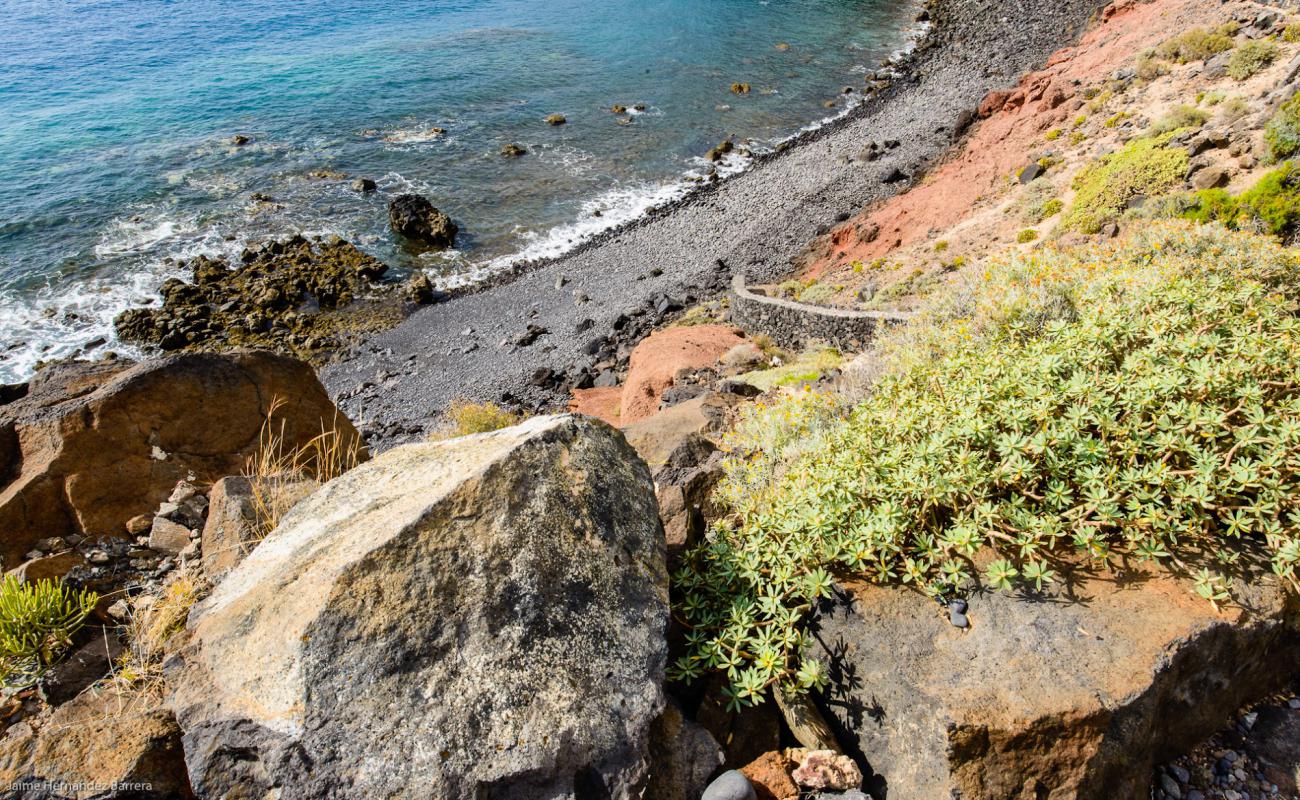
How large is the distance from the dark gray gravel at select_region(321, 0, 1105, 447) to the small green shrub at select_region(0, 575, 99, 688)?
11068 mm

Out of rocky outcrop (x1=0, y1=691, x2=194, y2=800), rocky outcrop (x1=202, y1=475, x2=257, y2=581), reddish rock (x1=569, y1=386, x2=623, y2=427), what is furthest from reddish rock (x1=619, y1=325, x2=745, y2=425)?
rocky outcrop (x1=0, y1=691, x2=194, y2=800)

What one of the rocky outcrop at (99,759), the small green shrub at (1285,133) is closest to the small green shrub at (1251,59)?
the small green shrub at (1285,133)

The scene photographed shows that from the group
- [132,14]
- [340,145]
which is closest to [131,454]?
[340,145]

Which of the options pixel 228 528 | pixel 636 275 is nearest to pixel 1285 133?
pixel 636 275

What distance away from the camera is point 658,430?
8281mm

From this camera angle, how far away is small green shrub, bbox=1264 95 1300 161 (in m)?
12.9

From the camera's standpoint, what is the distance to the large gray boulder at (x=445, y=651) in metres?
3.04

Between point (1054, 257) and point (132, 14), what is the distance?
6641 centimetres

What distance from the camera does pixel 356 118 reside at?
33906 millimetres

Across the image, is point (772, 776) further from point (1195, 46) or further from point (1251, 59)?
point (1195, 46)

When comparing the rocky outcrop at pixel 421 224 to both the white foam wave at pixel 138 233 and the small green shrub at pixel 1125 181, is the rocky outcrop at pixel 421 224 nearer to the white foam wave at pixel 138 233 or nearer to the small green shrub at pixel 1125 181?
the white foam wave at pixel 138 233

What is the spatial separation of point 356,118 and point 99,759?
36.4m

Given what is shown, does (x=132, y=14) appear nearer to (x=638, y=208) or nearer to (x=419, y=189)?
(x=419, y=189)

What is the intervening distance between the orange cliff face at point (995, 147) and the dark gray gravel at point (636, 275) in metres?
1.10
